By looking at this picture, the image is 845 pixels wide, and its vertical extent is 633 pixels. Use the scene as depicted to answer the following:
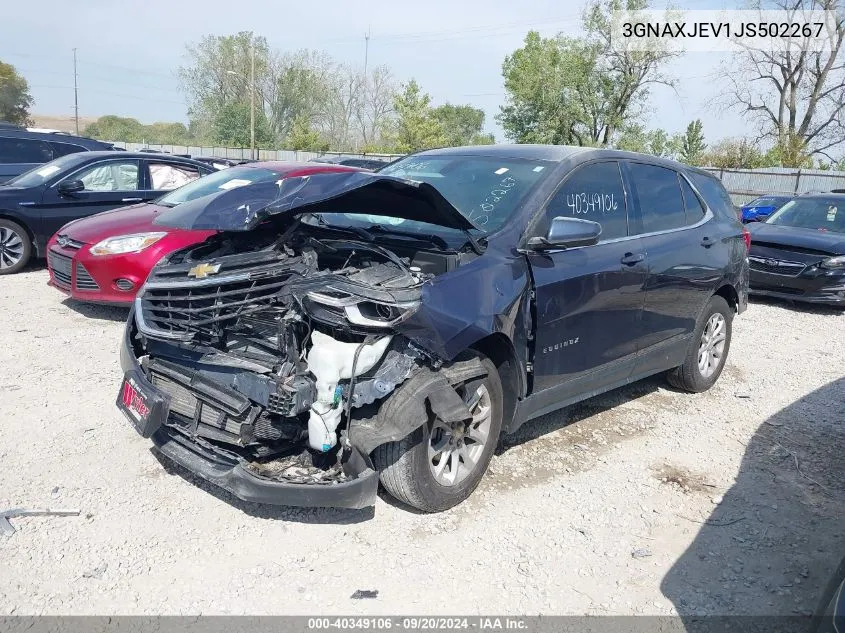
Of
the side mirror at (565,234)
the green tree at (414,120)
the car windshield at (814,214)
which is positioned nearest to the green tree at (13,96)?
the green tree at (414,120)

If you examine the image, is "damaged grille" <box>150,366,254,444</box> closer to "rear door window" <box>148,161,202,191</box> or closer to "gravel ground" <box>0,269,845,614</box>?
"gravel ground" <box>0,269,845,614</box>

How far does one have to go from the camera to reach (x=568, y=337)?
4000mm

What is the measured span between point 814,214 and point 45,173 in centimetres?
1107

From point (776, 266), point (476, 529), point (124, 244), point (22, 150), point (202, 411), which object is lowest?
point (476, 529)

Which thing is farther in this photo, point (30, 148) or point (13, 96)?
point (13, 96)

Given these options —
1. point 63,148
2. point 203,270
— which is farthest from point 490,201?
point 63,148

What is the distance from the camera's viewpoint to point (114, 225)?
6.70 meters

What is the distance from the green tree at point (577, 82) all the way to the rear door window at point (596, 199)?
3943cm

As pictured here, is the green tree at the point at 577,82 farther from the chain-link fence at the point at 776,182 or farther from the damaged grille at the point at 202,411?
the damaged grille at the point at 202,411

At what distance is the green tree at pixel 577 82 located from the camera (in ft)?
136

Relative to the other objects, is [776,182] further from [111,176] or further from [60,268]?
[60,268]

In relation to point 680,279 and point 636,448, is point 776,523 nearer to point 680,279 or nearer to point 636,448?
point 636,448

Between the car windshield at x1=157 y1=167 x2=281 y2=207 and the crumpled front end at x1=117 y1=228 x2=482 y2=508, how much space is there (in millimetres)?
4006

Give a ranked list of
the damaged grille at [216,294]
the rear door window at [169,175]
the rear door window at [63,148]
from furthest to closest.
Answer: the rear door window at [63,148], the rear door window at [169,175], the damaged grille at [216,294]
